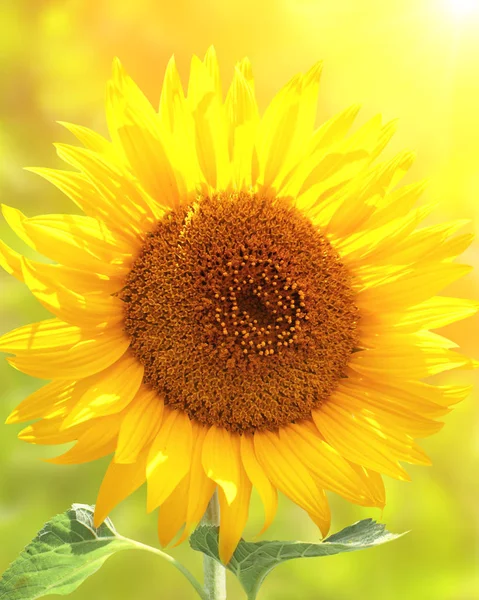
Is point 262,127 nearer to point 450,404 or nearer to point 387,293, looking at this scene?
point 387,293

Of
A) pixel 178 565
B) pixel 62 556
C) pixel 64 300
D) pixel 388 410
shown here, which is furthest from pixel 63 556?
pixel 388 410

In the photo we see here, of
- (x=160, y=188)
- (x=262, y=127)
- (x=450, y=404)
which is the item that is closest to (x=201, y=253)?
(x=160, y=188)

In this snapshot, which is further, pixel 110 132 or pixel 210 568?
pixel 210 568

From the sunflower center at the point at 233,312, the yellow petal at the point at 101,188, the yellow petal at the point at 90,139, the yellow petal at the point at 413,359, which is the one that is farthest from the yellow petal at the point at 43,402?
the yellow petal at the point at 413,359

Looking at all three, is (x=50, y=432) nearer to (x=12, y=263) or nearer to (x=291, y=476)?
(x=12, y=263)

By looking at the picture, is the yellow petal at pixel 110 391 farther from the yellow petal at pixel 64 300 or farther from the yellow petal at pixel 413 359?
the yellow petal at pixel 413 359

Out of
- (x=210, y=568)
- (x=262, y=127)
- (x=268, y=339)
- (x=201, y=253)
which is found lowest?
(x=210, y=568)

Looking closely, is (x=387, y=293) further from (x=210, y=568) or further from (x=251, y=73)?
(x=210, y=568)

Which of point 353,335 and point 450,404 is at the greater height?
point 353,335
